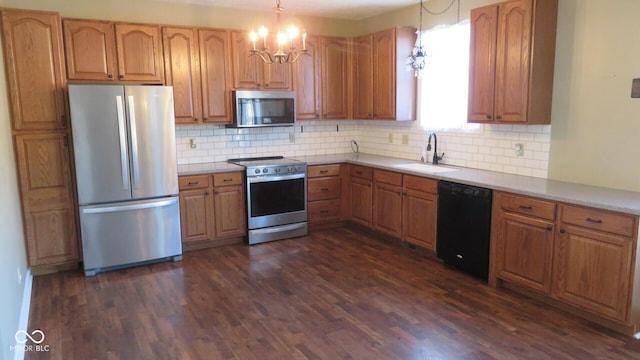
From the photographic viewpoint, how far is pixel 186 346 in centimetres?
306

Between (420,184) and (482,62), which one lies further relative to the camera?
(420,184)

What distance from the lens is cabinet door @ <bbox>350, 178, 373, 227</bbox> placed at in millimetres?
5551

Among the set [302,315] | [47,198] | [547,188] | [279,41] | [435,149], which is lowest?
[302,315]

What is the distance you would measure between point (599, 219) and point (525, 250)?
0.68 m

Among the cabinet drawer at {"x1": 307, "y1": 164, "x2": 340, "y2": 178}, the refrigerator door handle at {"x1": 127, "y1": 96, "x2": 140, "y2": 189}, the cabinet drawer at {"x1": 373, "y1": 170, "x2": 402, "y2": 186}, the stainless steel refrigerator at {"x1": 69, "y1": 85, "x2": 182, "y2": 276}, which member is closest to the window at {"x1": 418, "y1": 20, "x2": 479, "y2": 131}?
the cabinet drawer at {"x1": 373, "y1": 170, "x2": 402, "y2": 186}

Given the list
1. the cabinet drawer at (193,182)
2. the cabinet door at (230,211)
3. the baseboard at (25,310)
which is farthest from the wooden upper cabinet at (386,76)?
the baseboard at (25,310)

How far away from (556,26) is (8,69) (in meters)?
4.81

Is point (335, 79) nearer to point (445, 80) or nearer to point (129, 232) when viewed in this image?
point (445, 80)

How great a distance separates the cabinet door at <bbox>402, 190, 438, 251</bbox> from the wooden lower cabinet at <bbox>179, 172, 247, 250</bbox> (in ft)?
6.08

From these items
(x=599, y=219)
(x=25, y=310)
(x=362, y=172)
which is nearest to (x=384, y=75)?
(x=362, y=172)

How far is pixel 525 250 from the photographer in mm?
3689

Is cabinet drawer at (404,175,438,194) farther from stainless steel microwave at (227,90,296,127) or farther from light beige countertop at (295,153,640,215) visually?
stainless steel microwave at (227,90,296,127)

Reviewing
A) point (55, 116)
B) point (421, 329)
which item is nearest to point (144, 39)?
point (55, 116)

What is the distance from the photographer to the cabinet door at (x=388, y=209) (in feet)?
16.6
